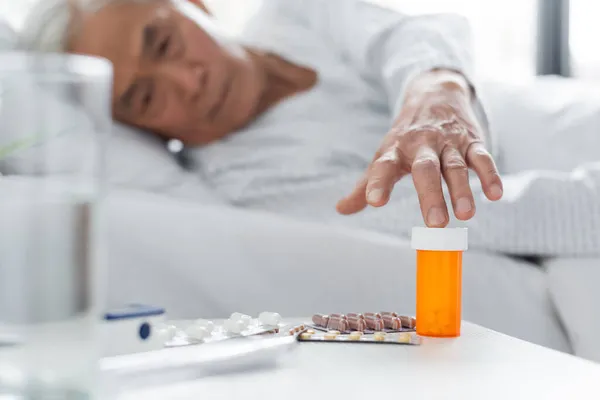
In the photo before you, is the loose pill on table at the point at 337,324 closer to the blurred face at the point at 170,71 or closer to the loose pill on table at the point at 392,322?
the loose pill on table at the point at 392,322

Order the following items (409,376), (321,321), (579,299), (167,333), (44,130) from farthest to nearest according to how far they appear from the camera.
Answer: (579,299), (321,321), (167,333), (409,376), (44,130)

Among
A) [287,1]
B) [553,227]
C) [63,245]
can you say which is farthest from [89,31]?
[63,245]

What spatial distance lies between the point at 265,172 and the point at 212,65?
254 mm

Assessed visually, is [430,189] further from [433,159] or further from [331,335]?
[331,335]

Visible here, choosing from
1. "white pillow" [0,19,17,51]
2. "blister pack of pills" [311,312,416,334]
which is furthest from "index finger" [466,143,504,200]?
"white pillow" [0,19,17,51]

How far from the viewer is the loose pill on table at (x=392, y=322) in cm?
76

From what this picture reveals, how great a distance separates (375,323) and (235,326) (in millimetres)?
140

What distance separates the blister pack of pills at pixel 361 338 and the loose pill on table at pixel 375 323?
21 mm

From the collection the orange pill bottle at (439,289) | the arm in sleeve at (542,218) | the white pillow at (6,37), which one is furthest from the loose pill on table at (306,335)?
the white pillow at (6,37)

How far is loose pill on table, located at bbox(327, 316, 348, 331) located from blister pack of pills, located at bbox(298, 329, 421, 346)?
0.02 meters

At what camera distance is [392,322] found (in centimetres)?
76

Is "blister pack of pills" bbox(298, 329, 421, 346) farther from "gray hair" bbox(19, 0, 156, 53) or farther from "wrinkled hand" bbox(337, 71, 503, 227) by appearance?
"gray hair" bbox(19, 0, 156, 53)

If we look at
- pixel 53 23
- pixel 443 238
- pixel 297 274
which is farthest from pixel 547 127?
pixel 53 23

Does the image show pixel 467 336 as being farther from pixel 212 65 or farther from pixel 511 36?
pixel 511 36
